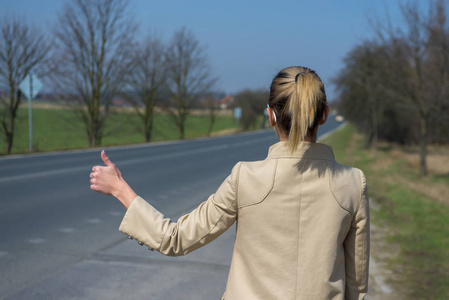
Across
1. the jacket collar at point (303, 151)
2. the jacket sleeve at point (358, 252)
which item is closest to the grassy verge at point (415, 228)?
the jacket sleeve at point (358, 252)

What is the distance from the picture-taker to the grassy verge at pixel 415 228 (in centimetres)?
472

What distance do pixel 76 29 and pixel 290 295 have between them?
27.2m

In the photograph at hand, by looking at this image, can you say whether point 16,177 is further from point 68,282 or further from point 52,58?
point 52,58

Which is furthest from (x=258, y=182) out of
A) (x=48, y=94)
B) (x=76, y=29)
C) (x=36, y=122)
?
(x=36, y=122)

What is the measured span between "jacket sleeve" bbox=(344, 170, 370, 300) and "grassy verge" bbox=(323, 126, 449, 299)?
2.95 metres

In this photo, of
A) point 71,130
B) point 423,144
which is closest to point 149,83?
point 71,130

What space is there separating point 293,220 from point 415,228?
6.42 m

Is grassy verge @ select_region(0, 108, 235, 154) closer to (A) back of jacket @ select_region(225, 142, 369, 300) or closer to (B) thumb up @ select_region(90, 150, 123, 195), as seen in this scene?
(B) thumb up @ select_region(90, 150, 123, 195)

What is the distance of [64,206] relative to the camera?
8.35 meters

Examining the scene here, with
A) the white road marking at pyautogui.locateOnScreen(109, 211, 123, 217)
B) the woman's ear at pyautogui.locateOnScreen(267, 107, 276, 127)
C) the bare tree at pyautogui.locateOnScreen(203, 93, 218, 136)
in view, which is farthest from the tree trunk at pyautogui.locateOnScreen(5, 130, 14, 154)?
the woman's ear at pyautogui.locateOnScreen(267, 107, 276, 127)

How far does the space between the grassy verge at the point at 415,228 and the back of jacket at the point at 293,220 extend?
317 centimetres

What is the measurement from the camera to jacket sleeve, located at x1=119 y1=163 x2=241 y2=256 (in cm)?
161

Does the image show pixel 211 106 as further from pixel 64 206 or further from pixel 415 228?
pixel 415 228

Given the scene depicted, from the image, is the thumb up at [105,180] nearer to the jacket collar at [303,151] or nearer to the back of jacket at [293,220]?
the back of jacket at [293,220]
